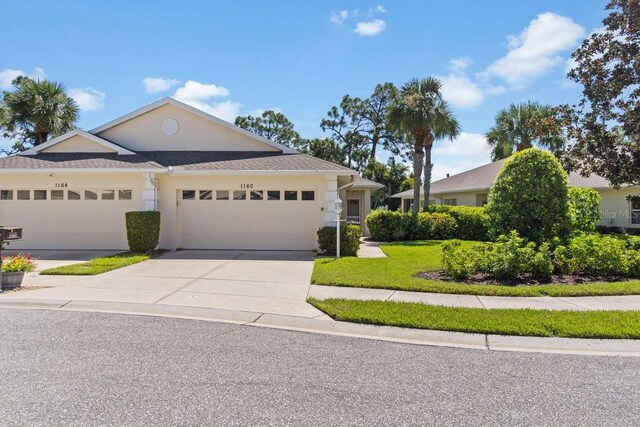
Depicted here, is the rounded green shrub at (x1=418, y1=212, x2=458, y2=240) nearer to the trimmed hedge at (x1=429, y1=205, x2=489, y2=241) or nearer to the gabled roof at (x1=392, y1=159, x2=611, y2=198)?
the trimmed hedge at (x1=429, y1=205, x2=489, y2=241)

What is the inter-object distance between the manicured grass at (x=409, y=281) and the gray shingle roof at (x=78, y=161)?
24.5 ft

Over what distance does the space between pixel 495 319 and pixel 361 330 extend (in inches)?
77.6

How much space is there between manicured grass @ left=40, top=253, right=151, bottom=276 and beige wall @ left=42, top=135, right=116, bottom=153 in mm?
5515

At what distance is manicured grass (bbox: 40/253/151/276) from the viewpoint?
1005 cm

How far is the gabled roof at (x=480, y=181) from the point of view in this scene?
2164cm

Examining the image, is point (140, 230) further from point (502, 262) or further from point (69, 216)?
point (502, 262)

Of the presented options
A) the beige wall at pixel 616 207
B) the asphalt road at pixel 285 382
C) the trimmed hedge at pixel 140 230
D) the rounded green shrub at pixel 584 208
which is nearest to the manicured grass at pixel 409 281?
the asphalt road at pixel 285 382

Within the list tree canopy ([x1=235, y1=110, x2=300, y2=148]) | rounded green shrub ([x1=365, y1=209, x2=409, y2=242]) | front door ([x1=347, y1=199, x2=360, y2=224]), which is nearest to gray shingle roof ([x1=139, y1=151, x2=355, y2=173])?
rounded green shrub ([x1=365, y1=209, x2=409, y2=242])

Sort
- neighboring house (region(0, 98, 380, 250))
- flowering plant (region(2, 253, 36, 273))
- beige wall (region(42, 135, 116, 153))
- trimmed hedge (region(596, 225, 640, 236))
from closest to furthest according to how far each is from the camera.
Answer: flowering plant (region(2, 253, 36, 273)) < neighboring house (region(0, 98, 380, 250)) < beige wall (region(42, 135, 116, 153)) < trimmed hedge (region(596, 225, 640, 236))

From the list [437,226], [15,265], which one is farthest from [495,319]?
[437,226]

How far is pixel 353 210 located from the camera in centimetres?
2495

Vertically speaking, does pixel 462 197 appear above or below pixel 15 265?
above

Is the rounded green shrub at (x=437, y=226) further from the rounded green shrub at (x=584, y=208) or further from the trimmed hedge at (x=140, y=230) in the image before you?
the trimmed hedge at (x=140, y=230)

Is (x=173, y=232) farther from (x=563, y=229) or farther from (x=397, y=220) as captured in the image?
(x=563, y=229)
